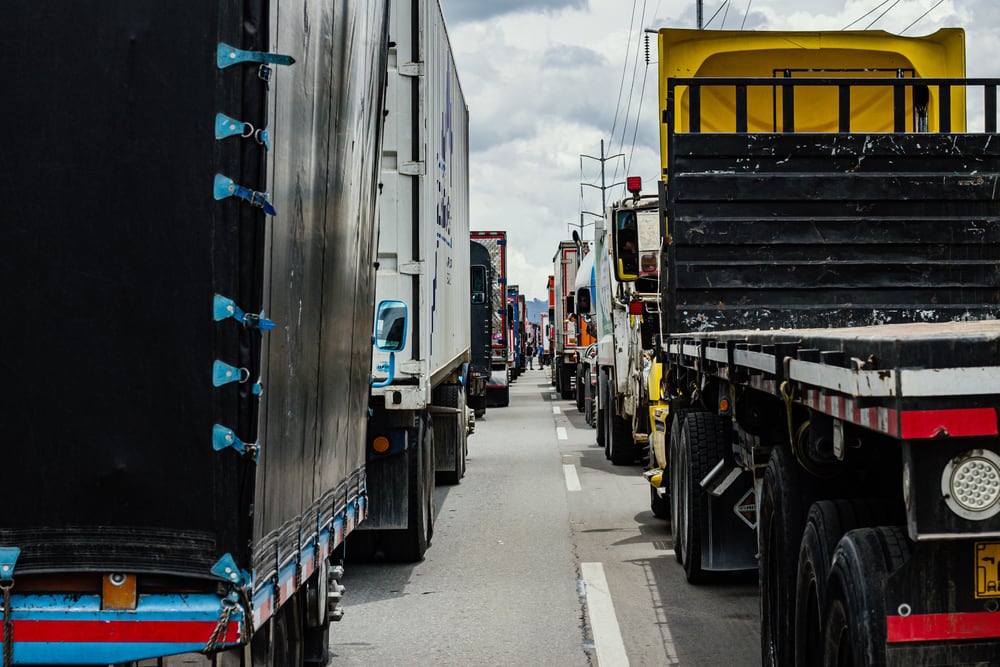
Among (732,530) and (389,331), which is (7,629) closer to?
(389,331)

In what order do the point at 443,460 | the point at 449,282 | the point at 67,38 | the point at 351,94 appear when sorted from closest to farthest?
the point at 67,38 < the point at 351,94 < the point at 449,282 < the point at 443,460

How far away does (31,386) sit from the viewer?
3.59 metres

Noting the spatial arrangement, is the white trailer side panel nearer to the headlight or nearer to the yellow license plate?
the yellow license plate

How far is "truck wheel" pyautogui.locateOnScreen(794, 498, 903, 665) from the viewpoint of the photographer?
13.0 ft

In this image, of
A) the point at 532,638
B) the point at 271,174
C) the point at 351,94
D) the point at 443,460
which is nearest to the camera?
the point at 271,174

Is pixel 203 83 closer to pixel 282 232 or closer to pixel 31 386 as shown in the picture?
pixel 282 232

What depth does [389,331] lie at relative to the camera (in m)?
8.69

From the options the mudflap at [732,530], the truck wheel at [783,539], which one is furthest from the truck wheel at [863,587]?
the mudflap at [732,530]

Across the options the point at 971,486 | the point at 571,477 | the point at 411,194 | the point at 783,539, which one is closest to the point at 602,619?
the point at 783,539

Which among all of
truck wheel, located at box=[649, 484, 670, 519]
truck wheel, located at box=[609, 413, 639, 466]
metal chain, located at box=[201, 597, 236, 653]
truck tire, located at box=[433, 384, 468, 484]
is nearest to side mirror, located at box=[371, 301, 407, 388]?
truck wheel, located at box=[649, 484, 670, 519]

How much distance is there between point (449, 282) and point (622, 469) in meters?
5.22

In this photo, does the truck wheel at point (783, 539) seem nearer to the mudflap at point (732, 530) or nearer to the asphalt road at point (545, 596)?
the asphalt road at point (545, 596)

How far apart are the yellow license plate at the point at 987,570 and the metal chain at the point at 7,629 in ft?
9.21

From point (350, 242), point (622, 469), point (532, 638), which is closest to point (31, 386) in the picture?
point (350, 242)
